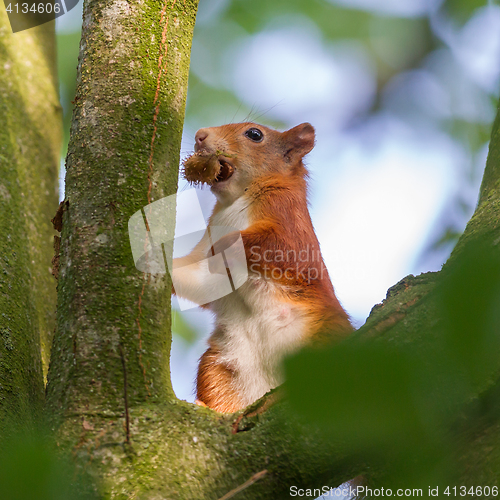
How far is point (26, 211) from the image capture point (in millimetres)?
2707

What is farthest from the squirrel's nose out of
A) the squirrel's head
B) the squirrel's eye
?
the squirrel's eye

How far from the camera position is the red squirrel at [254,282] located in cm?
288

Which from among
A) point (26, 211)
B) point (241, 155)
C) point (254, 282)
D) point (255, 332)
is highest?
point (241, 155)

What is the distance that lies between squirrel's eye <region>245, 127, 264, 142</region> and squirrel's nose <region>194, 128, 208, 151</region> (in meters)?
0.47

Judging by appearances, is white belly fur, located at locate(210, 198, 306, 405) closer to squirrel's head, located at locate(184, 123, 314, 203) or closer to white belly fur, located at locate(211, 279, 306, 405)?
white belly fur, located at locate(211, 279, 306, 405)

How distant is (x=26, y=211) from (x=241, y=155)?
5.15 ft

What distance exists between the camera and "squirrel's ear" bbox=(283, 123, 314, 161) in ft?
13.4

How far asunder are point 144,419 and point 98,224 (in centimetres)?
65

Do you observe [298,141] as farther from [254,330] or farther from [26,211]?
[26,211]

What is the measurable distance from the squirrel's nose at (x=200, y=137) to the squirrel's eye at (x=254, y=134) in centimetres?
47

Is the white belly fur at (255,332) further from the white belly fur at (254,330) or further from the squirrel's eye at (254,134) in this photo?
the squirrel's eye at (254,134)

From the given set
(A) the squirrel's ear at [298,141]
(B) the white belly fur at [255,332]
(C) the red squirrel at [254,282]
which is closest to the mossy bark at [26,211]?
(C) the red squirrel at [254,282]

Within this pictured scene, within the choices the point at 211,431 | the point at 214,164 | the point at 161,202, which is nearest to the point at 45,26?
the point at 214,164

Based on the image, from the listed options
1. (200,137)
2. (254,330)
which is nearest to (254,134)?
(200,137)
